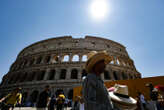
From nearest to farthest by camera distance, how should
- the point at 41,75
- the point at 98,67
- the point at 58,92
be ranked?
the point at 98,67, the point at 58,92, the point at 41,75

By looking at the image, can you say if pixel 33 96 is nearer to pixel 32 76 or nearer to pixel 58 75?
pixel 32 76

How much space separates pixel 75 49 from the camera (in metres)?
19.1

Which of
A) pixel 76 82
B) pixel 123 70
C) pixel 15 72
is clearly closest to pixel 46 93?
pixel 76 82

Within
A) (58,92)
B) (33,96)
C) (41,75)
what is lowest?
(33,96)

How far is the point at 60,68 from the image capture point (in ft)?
54.6

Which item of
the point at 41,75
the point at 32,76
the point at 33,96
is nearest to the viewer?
the point at 33,96

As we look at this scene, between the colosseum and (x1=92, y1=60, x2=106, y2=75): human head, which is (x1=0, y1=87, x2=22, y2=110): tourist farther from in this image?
the colosseum

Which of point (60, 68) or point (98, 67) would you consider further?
point (60, 68)

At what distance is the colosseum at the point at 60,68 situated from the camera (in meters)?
15.3

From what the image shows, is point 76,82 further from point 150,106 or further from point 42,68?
point 150,106

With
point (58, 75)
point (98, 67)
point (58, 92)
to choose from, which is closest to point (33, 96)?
point (58, 92)

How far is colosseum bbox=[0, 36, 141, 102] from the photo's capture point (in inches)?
602

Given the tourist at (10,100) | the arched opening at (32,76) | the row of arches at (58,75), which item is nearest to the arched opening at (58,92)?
the row of arches at (58,75)

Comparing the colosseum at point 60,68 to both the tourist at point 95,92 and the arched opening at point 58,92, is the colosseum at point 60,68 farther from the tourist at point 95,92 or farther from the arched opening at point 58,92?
the tourist at point 95,92
